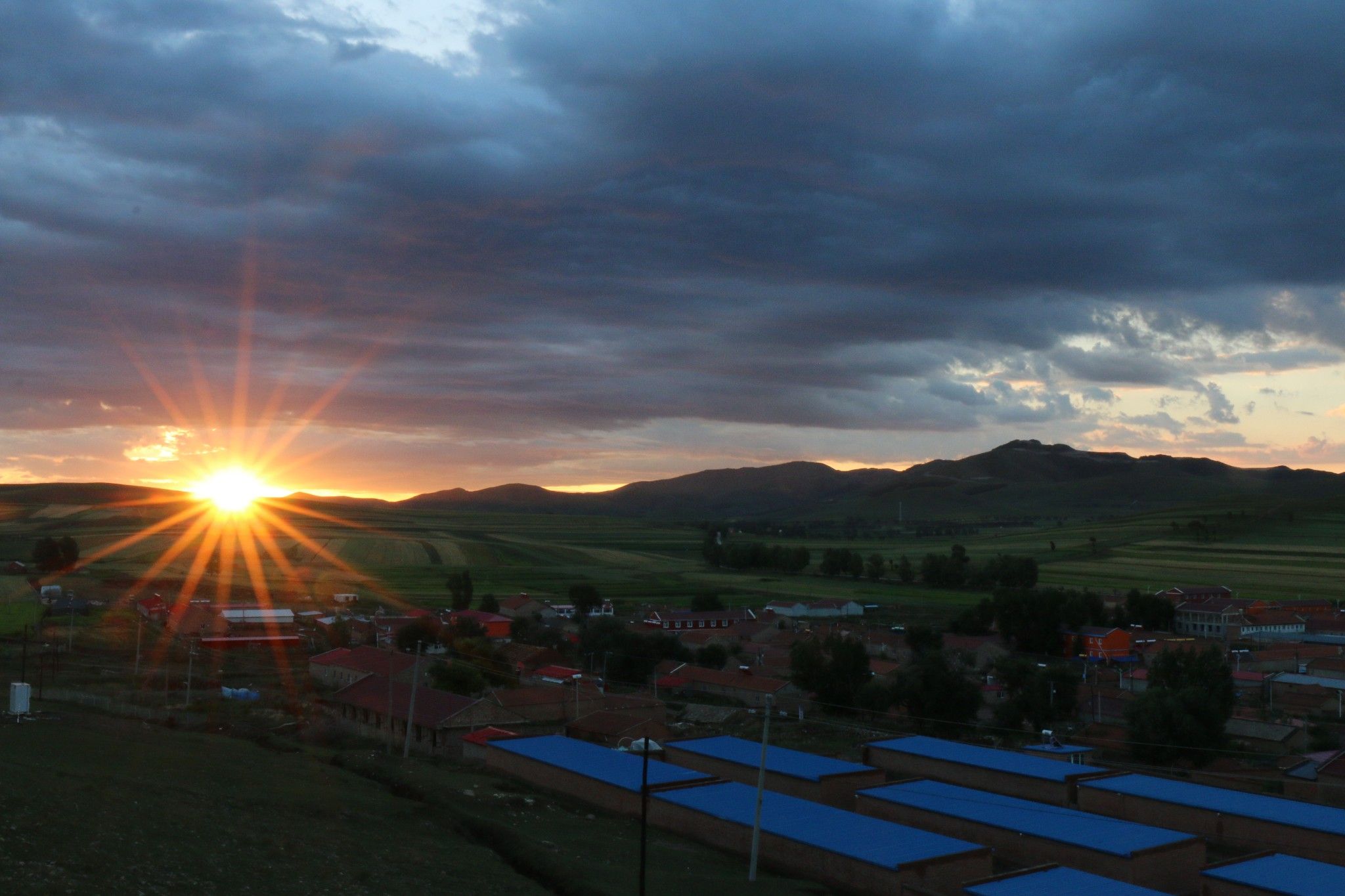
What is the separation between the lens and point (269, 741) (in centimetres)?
3772

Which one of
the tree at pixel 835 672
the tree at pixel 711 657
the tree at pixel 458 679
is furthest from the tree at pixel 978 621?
the tree at pixel 458 679

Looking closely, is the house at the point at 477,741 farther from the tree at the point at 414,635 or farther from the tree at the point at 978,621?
the tree at the point at 978,621

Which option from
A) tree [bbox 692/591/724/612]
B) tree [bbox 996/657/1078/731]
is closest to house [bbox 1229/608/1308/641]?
tree [bbox 996/657/1078/731]

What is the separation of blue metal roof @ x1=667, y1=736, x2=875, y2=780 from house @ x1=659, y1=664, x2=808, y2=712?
16764 millimetres

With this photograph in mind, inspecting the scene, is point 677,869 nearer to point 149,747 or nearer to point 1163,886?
point 1163,886

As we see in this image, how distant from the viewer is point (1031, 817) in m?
30.7

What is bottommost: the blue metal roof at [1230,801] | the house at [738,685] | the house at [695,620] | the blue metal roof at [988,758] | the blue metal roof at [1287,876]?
the house at [738,685]

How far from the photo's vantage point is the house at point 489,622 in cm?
7819

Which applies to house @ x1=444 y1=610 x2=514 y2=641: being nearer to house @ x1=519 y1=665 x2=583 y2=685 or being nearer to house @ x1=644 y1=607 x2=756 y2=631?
house @ x1=644 y1=607 x2=756 y2=631

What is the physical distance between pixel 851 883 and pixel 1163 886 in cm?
879

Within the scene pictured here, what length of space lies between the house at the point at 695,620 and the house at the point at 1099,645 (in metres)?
25.2

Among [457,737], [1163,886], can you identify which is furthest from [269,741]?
[1163,886]

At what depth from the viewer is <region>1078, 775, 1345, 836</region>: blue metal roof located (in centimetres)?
3028

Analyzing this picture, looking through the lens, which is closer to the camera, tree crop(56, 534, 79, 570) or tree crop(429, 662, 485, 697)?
tree crop(429, 662, 485, 697)
